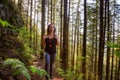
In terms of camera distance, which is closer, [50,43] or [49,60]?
[50,43]

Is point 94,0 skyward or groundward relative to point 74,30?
skyward

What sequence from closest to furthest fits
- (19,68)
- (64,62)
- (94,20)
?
(19,68)
(64,62)
(94,20)

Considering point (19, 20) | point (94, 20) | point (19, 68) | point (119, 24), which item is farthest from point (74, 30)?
point (19, 68)

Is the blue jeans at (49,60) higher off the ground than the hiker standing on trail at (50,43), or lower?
lower

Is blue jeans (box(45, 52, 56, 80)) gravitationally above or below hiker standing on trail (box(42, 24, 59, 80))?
below

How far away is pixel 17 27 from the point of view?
1011 centimetres

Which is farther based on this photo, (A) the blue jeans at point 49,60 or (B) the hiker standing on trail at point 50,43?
(A) the blue jeans at point 49,60

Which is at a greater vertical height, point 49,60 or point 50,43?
point 50,43

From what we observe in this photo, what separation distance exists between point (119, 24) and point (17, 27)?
29.3 metres

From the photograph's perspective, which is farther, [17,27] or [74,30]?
[74,30]

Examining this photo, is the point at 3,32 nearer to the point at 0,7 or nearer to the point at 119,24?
the point at 0,7

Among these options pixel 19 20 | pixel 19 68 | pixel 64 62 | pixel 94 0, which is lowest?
pixel 64 62

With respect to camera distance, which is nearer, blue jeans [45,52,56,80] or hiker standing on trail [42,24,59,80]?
hiker standing on trail [42,24,59,80]

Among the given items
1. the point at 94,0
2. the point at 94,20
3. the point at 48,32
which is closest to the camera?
the point at 48,32
